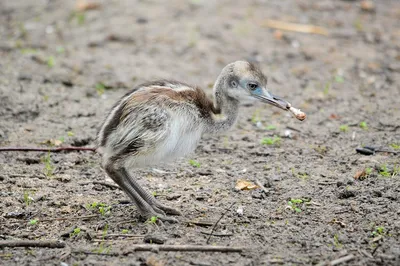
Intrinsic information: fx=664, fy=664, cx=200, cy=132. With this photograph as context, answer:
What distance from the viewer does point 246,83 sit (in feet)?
22.3

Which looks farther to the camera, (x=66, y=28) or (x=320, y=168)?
(x=66, y=28)

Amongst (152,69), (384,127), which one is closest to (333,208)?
(384,127)

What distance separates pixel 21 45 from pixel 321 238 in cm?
679

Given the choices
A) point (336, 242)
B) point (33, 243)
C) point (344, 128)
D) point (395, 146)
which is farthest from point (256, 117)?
point (33, 243)

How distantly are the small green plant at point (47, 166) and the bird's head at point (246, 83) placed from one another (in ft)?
7.03

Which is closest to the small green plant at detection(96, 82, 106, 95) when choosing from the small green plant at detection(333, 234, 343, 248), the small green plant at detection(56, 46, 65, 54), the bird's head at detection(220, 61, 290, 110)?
the small green plant at detection(56, 46, 65, 54)

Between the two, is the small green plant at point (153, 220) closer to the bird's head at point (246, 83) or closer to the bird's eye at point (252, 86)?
the bird's head at point (246, 83)

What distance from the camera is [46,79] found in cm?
969

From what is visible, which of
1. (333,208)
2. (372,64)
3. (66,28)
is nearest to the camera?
(333,208)

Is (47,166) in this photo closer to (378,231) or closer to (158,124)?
(158,124)

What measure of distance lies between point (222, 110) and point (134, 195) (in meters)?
1.33

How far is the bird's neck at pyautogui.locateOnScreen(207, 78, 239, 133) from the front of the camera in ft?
22.2

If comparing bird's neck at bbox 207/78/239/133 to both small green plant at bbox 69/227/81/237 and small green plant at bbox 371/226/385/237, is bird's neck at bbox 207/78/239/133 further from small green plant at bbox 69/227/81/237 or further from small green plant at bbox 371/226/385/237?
small green plant at bbox 371/226/385/237

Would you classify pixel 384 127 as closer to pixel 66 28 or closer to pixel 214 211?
pixel 214 211
